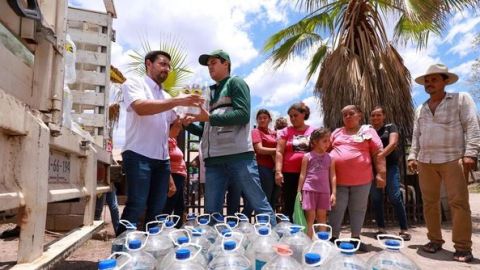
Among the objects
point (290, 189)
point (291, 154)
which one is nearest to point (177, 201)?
point (290, 189)

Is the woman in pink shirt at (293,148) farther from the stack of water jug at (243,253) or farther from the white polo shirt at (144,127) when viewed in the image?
the stack of water jug at (243,253)

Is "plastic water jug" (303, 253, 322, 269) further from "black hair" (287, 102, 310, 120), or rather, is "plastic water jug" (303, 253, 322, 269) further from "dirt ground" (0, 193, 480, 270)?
"black hair" (287, 102, 310, 120)

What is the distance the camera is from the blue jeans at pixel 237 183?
3.21 m

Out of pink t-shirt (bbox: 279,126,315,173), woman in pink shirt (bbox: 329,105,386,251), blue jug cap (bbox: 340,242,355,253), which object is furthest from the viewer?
pink t-shirt (bbox: 279,126,315,173)

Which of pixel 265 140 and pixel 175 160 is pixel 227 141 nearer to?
pixel 175 160

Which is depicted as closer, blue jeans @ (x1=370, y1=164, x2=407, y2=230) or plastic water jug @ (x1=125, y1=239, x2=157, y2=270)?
plastic water jug @ (x1=125, y1=239, x2=157, y2=270)

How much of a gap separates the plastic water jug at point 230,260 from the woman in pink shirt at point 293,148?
9.11 feet

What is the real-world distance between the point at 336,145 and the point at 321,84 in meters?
3.37

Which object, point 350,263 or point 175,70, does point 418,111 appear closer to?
point 350,263

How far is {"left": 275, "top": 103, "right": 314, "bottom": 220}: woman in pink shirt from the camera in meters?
4.58

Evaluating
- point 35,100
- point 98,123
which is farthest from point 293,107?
point 35,100

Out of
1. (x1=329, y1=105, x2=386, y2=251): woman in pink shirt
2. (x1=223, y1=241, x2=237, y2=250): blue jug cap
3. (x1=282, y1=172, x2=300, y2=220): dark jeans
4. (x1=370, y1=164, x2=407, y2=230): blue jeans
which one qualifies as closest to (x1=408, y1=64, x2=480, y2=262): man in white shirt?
(x1=329, y1=105, x2=386, y2=251): woman in pink shirt

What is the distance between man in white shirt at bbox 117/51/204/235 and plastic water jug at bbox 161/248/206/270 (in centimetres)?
140

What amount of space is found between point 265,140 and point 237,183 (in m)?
1.92
